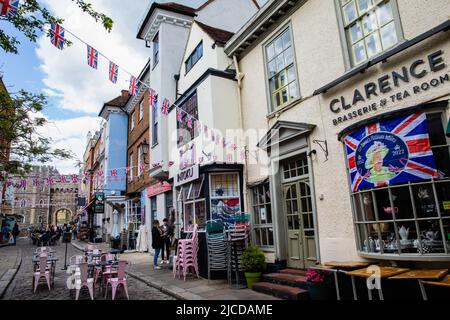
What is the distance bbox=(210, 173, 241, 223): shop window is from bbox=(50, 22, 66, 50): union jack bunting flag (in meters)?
5.22

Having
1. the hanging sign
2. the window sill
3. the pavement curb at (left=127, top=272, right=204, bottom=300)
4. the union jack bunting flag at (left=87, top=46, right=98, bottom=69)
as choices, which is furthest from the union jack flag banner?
the hanging sign

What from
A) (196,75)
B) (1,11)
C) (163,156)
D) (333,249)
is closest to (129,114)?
(163,156)

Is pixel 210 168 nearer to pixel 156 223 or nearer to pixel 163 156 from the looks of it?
pixel 156 223

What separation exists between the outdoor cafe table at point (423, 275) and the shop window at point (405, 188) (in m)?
0.31

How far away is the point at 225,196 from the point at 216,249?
163 centimetres

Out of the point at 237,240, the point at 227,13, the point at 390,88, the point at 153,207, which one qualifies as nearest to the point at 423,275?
the point at 390,88

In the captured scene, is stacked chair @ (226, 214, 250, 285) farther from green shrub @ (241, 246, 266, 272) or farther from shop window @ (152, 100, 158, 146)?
shop window @ (152, 100, 158, 146)

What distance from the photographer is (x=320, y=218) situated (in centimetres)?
668

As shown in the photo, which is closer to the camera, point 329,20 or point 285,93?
point 329,20

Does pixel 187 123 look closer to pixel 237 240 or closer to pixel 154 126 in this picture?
pixel 237 240

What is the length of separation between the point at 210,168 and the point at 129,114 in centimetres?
1644

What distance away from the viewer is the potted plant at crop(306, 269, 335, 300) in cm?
543

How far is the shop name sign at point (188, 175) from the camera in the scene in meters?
9.42

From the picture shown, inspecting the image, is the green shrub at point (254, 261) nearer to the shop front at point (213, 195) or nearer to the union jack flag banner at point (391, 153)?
the shop front at point (213, 195)
